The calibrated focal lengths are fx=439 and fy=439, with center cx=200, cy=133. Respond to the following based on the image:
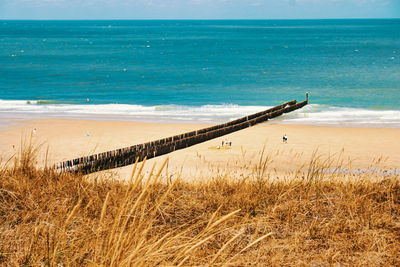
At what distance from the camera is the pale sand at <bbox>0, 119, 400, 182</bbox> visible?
1709 cm

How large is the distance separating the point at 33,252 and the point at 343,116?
27731 mm

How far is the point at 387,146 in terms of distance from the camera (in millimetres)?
20000

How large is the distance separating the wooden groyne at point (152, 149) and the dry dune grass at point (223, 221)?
3616 mm

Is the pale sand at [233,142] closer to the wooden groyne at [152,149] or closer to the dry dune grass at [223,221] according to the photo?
the wooden groyne at [152,149]

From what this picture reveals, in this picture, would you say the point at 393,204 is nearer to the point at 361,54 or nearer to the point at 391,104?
the point at 391,104

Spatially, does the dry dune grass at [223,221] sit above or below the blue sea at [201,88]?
below

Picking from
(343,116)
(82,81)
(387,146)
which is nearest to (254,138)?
(387,146)

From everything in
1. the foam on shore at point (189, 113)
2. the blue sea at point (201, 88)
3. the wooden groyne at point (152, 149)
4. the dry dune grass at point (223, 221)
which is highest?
the blue sea at point (201, 88)

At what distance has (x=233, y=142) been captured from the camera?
67.3ft

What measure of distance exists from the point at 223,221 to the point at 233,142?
51.4ft

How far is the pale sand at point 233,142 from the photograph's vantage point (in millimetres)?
17094

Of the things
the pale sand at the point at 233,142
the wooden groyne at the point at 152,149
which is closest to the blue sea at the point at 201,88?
the pale sand at the point at 233,142

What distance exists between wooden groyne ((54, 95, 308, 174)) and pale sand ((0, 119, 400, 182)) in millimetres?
379

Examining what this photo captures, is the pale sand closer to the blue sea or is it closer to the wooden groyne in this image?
the wooden groyne
